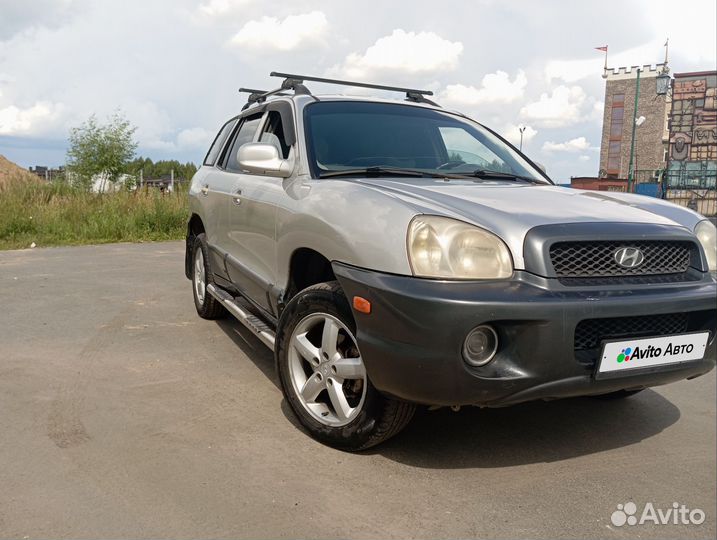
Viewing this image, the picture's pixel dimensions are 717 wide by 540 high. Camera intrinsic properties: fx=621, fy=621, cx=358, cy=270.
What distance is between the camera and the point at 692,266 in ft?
8.92

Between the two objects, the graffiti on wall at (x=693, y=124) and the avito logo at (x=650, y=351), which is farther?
the graffiti on wall at (x=693, y=124)

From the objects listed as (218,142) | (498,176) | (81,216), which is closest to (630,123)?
(81,216)

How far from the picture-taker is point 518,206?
2639mm

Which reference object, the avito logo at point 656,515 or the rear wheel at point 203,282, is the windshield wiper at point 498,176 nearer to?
the avito logo at point 656,515

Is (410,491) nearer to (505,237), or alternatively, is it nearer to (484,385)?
(484,385)

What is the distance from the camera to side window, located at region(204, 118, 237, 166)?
16.8ft

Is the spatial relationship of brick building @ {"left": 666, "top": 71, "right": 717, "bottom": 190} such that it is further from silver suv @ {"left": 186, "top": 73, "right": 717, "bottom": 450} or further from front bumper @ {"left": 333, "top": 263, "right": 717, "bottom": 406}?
front bumper @ {"left": 333, "top": 263, "right": 717, "bottom": 406}

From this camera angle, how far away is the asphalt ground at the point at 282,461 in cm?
226

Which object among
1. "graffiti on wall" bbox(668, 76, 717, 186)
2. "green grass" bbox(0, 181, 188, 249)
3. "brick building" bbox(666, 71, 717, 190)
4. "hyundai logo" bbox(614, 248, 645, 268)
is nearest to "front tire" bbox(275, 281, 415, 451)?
"hyundai logo" bbox(614, 248, 645, 268)

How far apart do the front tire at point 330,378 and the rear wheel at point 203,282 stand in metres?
2.16

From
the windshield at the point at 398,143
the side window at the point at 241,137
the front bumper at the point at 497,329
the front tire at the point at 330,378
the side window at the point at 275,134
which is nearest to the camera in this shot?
the front bumper at the point at 497,329

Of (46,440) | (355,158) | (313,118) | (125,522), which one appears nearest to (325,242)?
(355,158)

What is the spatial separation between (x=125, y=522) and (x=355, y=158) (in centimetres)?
208

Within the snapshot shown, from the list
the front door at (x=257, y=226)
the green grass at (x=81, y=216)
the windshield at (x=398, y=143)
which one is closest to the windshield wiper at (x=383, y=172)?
the windshield at (x=398, y=143)
